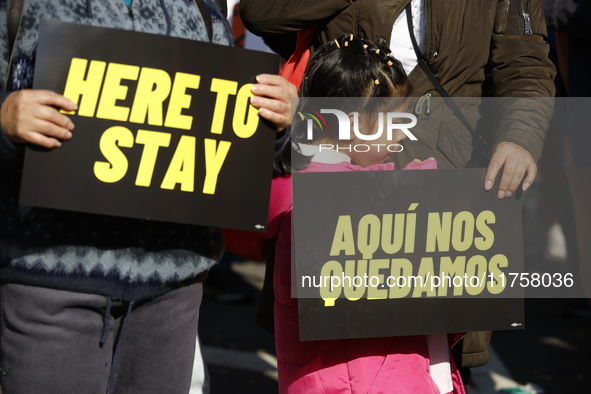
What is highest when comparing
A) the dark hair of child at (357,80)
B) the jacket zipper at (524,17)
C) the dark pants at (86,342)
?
the jacket zipper at (524,17)

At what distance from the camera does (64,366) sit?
1.88 m

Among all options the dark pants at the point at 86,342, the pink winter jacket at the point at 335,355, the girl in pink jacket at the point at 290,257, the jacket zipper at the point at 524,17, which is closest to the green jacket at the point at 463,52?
the jacket zipper at the point at 524,17

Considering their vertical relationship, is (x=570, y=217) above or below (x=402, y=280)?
above

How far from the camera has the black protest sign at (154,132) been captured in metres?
1.79

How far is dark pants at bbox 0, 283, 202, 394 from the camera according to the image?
6.09ft

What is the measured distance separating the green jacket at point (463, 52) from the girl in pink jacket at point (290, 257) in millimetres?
143

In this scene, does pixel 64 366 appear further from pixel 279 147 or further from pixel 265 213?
pixel 279 147

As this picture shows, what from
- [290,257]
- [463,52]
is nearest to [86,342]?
[290,257]

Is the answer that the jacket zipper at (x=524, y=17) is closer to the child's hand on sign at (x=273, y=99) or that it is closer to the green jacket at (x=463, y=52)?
the green jacket at (x=463, y=52)

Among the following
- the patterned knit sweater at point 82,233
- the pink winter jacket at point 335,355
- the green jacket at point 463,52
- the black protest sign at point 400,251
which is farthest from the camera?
the green jacket at point 463,52

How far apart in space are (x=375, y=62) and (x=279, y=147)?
1.54 ft

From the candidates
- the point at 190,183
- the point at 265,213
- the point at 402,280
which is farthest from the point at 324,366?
the point at 190,183

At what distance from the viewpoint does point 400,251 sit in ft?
7.06

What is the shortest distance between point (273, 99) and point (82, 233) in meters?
0.55
